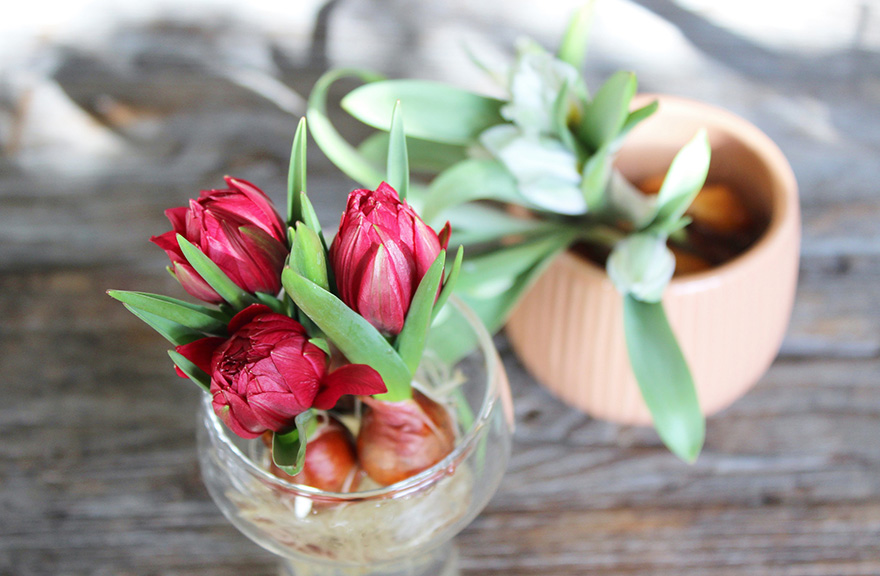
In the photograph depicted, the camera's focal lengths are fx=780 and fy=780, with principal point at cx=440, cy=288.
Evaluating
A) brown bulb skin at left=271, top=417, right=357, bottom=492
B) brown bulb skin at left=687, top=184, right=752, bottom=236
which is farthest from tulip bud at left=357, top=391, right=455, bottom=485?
brown bulb skin at left=687, top=184, right=752, bottom=236

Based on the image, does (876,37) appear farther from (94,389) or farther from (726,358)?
(94,389)

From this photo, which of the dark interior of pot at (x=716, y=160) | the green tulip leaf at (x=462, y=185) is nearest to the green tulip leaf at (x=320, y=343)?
the green tulip leaf at (x=462, y=185)

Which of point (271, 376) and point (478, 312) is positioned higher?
point (271, 376)

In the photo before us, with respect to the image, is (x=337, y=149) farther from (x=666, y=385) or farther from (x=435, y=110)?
(x=666, y=385)

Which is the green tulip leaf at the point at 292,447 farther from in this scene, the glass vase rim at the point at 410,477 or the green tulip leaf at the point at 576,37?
the green tulip leaf at the point at 576,37

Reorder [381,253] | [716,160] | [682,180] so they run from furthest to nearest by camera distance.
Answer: [716,160] → [682,180] → [381,253]

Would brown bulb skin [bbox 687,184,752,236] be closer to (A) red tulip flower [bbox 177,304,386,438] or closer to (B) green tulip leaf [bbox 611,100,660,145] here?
(B) green tulip leaf [bbox 611,100,660,145]

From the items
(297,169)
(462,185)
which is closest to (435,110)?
(462,185)
